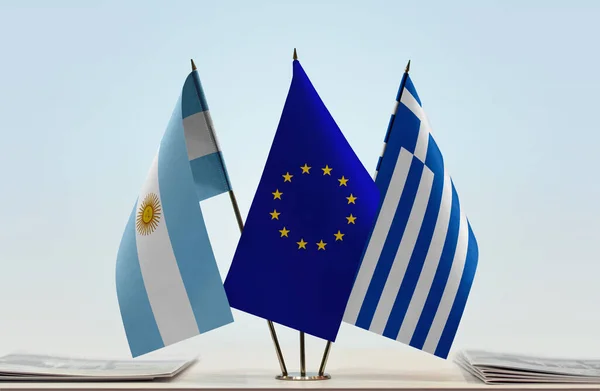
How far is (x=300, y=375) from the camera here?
159cm

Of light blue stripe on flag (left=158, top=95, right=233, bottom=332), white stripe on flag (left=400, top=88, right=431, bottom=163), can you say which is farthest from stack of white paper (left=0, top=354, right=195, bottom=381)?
white stripe on flag (left=400, top=88, right=431, bottom=163)

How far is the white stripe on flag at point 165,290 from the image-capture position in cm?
149

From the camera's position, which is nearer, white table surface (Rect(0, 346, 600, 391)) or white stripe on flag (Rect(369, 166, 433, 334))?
white table surface (Rect(0, 346, 600, 391))

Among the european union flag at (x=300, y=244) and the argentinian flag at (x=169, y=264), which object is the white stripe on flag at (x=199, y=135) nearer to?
the argentinian flag at (x=169, y=264)

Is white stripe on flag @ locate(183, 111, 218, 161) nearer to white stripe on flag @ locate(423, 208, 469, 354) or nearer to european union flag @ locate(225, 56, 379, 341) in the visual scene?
european union flag @ locate(225, 56, 379, 341)

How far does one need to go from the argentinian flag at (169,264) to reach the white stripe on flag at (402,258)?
279mm

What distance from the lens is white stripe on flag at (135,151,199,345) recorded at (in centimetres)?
149

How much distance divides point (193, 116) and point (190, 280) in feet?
1.01

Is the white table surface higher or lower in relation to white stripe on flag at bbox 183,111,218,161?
lower

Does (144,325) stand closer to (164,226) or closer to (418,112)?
(164,226)

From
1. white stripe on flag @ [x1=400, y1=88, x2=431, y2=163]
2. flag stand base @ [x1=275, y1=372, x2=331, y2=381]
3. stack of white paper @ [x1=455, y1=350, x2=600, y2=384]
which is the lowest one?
stack of white paper @ [x1=455, y1=350, x2=600, y2=384]

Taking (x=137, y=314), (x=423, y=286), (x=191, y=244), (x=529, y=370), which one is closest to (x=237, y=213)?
(x=191, y=244)

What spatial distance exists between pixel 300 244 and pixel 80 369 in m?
0.45

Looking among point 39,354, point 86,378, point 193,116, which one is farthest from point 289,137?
point 39,354
